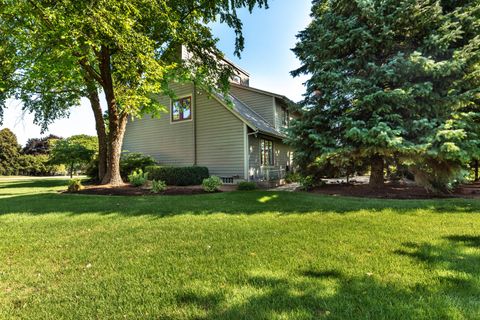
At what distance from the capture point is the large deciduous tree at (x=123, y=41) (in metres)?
7.54

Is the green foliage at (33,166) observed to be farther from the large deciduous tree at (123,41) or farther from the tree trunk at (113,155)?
the tree trunk at (113,155)

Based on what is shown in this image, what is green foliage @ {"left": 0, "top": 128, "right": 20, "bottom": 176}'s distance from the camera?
40.0 m

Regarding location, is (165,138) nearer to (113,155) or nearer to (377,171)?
(113,155)

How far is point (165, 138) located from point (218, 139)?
377 cm

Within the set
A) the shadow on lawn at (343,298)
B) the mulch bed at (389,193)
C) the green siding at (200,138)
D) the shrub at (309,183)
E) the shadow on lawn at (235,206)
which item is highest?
the green siding at (200,138)

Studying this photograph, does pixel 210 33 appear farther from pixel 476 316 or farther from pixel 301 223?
pixel 476 316

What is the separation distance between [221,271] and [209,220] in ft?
8.03

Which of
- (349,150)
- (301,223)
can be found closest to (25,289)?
(301,223)

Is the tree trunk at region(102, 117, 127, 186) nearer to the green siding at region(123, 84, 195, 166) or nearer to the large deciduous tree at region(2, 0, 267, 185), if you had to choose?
the large deciduous tree at region(2, 0, 267, 185)

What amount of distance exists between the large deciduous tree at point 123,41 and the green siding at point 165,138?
267 cm

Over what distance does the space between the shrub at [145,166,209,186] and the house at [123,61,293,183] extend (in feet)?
5.18

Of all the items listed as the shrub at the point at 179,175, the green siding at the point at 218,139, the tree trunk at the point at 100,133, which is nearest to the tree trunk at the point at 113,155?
the shrub at the point at 179,175

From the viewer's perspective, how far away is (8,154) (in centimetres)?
4062

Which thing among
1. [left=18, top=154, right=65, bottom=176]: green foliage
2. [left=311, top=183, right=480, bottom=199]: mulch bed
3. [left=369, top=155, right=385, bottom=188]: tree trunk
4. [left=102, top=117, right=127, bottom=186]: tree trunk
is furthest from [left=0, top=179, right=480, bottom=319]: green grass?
[left=18, top=154, right=65, bottom=176]: green foliage
